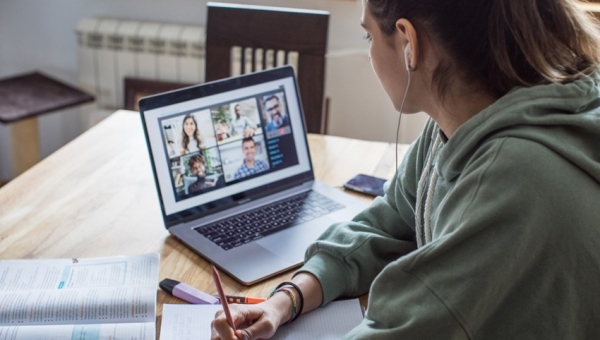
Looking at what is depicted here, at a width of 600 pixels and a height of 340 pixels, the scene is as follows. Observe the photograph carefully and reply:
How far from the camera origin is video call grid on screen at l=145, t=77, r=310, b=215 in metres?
1.29

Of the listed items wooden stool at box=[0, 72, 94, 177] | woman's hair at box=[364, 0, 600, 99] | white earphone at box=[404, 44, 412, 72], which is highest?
woman's hair at box=[364, 0, 600, 99]

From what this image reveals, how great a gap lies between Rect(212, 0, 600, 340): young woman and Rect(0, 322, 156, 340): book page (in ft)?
0.39

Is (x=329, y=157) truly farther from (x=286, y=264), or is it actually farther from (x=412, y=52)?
(x=412, y=52)

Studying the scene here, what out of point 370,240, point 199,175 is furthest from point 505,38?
point 199,175

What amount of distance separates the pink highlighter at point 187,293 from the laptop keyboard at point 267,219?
139 millimetres

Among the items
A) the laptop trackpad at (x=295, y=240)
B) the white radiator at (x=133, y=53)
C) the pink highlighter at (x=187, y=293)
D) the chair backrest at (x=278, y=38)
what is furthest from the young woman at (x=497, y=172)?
the white radiator at (x=133, y=53)

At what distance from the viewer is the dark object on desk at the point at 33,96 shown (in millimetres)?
2556

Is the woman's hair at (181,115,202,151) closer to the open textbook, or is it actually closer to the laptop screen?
the laptop screen

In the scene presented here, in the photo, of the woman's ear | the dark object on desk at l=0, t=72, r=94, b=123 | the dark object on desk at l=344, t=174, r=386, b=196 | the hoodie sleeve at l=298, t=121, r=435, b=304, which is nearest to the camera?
the woman's ear

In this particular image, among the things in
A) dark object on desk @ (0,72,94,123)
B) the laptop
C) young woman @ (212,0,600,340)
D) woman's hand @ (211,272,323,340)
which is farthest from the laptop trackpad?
dark object on desk @ (0,72,94,123)

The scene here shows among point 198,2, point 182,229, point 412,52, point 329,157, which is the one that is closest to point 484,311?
point 412,52

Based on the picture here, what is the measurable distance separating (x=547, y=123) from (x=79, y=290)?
27.4 inches

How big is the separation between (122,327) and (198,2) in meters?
1.98

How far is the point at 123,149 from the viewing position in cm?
167
